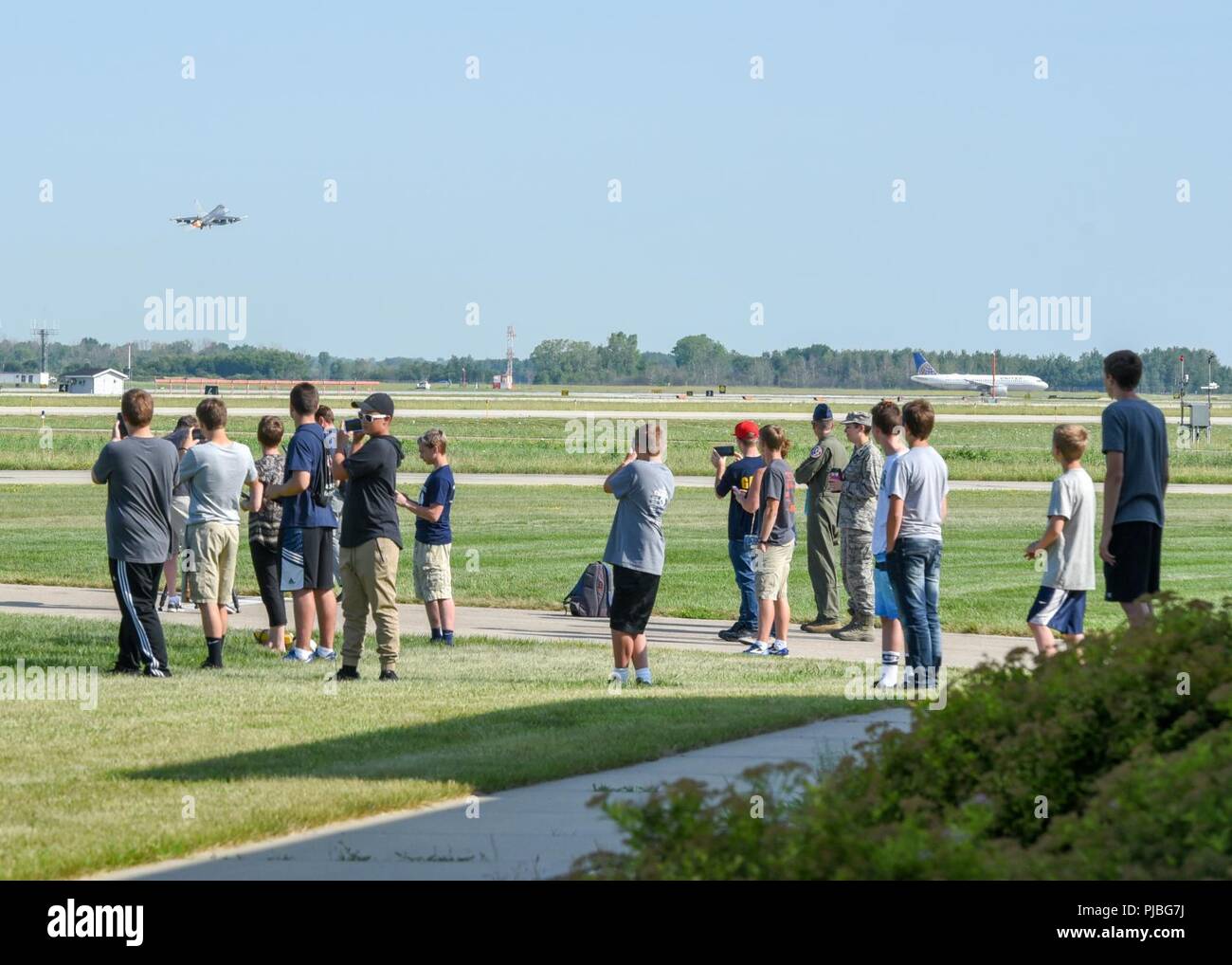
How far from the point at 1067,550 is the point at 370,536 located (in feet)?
15.3

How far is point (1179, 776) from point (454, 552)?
17015 mm

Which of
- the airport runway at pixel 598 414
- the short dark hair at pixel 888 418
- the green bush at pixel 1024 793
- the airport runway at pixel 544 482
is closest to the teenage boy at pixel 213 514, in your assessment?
the short dark hair at pixel 888 418

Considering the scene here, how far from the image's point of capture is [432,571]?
1323 centimetres

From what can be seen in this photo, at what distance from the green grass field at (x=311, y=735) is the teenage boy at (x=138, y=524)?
331 mm

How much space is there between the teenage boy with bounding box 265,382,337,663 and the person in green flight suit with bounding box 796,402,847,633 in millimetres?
4356

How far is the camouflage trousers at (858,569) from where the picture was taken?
1380 cm

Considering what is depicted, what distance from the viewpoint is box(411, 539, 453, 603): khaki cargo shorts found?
1322cm

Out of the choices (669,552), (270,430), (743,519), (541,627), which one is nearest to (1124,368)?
(743,519)

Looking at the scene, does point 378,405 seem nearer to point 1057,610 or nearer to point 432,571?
point 432,571

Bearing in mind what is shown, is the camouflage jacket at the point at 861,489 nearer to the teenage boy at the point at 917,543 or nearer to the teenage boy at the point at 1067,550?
the teenage boy at the point at 917,543

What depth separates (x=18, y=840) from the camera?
6.62m

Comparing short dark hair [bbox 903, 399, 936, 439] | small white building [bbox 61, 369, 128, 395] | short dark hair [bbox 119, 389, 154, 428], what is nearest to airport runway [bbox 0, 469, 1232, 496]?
short dark hair [bbox 119, 389, 154, 428]
